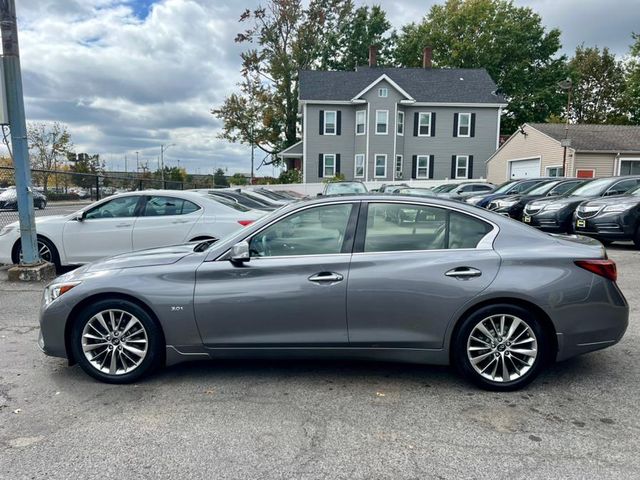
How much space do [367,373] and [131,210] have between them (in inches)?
221

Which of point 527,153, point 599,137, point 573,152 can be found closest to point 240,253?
point 573,152

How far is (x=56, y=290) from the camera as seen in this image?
12.8 ft

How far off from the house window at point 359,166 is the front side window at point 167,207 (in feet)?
87.6

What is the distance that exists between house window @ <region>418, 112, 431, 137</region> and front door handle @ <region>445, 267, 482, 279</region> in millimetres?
32489

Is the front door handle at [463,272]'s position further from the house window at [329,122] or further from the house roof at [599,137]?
the house window at [329,122]

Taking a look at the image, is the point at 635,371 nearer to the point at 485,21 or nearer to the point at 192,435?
the point at 192,435

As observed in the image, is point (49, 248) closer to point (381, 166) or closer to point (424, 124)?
point (381, 166)

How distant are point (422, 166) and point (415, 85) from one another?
605cm

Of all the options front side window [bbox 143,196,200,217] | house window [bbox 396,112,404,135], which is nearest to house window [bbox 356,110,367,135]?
house window [bbox 396,112,404,135]

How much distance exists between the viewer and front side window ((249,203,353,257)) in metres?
3.83

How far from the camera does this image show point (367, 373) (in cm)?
408

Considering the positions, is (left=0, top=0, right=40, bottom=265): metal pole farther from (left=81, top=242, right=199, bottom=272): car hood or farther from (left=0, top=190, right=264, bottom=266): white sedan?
(left=81, top=242, right=199, bottom=272): car hood

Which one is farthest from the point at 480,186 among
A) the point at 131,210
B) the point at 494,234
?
the point at 494,234

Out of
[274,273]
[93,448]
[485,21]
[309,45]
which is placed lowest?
[93,448]
